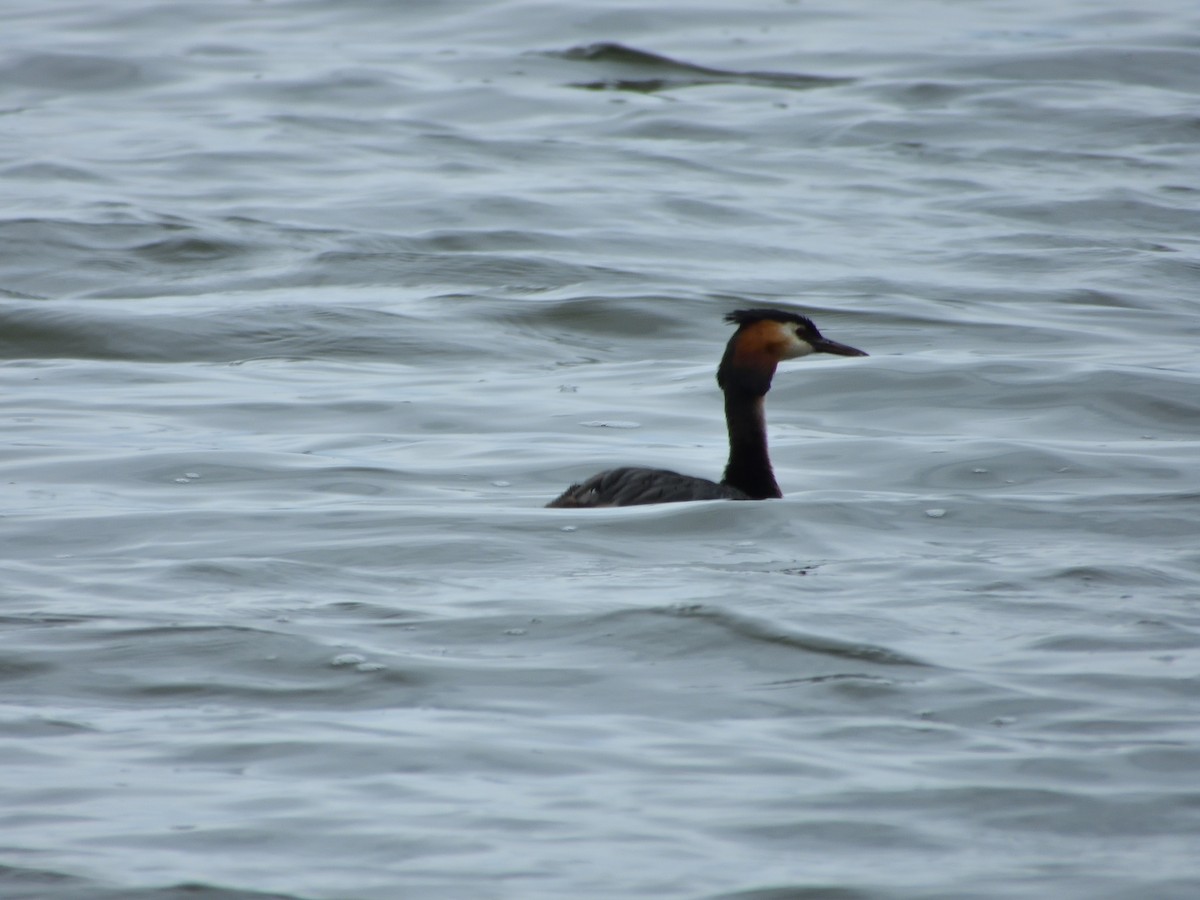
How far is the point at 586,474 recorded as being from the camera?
929cm

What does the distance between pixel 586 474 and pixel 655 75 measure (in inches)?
539

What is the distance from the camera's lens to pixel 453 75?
22.5 m

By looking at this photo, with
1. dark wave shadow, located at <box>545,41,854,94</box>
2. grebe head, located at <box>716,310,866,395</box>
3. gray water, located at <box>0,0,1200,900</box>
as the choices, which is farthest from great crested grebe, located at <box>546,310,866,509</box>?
dark wave shadow, located at <box>545,41,854,94</box>

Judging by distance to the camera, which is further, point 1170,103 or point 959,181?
point 1170,103

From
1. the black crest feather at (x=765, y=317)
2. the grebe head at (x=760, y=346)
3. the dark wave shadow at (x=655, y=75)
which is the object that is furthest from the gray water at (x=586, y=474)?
the black crest feather at (x=765, y=317)

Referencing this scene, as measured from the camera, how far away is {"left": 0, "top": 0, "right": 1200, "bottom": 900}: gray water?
4.90 metres

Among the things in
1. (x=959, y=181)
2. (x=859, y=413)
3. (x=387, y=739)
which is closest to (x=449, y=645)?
(x=387, y=739)

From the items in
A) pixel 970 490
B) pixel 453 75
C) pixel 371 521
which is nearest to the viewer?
pixel 371 521

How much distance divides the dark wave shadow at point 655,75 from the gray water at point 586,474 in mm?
132

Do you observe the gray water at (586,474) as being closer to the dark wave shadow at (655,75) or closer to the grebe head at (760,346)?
the dark wave shadow at (655,75)

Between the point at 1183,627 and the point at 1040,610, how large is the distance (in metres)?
0.45

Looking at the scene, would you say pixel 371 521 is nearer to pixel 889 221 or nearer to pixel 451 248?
pixel 451 248

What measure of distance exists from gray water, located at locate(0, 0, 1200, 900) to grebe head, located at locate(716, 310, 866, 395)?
0.56 m

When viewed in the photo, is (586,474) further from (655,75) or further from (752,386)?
(655,75)
